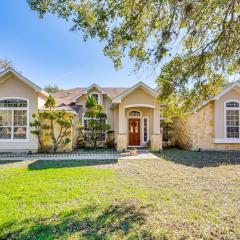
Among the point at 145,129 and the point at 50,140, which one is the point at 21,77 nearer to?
the point at 50,140

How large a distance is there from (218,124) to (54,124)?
13.6m

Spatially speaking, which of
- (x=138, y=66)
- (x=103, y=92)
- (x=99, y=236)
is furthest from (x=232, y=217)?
(x=103, y=92)

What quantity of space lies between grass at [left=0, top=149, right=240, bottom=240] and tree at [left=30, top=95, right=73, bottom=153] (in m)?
7.70

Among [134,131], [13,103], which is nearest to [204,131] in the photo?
[134,131]

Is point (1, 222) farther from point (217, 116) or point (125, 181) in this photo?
point (217, 116)

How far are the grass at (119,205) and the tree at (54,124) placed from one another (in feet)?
25.3

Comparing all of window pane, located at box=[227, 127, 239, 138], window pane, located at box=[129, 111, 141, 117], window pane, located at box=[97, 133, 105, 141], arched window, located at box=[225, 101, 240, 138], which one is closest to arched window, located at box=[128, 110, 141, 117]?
window pane, located at box=[129, 111, 141, 117]

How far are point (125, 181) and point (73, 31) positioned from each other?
565 cm

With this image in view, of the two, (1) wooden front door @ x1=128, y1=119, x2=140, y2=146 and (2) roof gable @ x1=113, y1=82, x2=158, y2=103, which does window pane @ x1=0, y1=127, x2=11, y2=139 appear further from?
(1) wooden front door @ x1=128, y1=119, x2=140, y2=146

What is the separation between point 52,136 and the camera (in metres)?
18.3

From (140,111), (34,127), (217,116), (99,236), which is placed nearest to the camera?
(99,236)

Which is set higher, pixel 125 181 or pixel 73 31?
pixel 73 31

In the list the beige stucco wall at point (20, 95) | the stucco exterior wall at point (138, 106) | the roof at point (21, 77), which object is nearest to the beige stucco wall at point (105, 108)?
the stucco exterior wall at point (138, 106)

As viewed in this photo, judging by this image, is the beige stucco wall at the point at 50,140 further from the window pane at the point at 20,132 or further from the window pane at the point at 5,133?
the window pane at the point at 5,133
